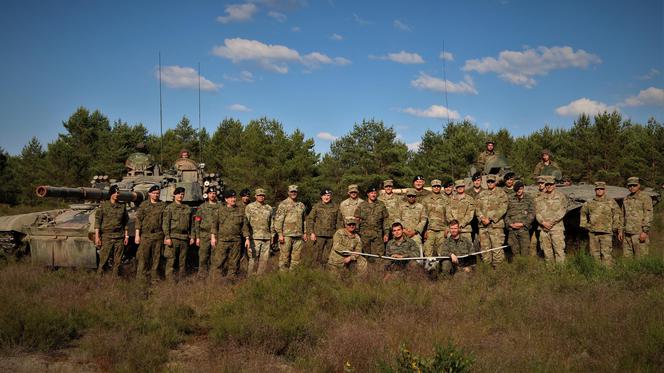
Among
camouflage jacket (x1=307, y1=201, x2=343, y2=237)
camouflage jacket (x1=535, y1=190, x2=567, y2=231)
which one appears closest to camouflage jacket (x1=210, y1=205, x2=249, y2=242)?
camouflage jacket (x1=307, y1=201, x2=343, y2=237)

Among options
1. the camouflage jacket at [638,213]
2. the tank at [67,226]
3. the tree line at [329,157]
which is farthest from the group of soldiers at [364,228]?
the tree line at [329,157]

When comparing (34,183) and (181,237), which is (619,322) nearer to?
(181,237)

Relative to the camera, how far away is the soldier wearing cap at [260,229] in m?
10.5

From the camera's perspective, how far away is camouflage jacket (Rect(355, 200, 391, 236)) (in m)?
10.3

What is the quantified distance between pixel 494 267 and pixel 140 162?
34.3ft

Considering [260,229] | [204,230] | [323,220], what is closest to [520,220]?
[323,220]

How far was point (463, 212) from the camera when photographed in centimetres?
1063

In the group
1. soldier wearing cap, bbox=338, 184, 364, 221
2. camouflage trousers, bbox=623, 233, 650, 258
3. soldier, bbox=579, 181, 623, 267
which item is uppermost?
soldier wearing cap, bbox=338, 184, 364, 221

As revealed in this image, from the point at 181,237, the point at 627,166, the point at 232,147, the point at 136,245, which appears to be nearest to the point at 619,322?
the point at 181,237

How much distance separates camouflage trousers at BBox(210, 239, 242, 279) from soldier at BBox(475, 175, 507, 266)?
499 centimetres

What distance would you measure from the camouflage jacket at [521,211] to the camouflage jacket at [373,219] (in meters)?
2.53

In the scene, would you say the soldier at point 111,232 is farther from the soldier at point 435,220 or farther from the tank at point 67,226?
the soldier at point 435,220

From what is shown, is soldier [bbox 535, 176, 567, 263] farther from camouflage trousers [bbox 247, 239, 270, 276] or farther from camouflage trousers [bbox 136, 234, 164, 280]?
camouflage trousers [bbox 136, 234, 164, 280]

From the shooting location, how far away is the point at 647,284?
8.19 metres
